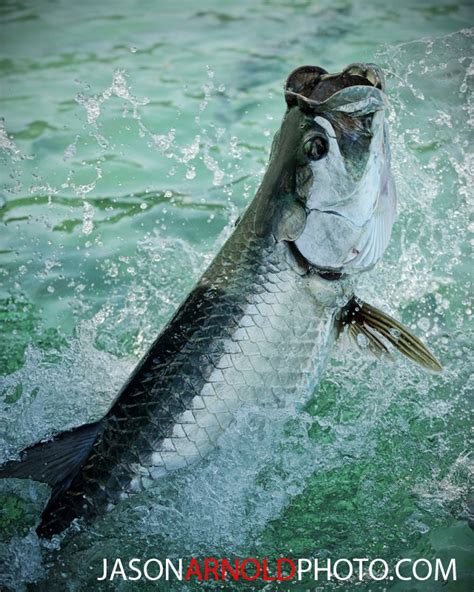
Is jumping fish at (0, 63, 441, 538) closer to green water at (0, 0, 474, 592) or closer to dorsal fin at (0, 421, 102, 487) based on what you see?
dorsal fin at (0, 421, 102, 487)

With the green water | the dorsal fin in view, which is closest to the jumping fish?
the dorsal fin

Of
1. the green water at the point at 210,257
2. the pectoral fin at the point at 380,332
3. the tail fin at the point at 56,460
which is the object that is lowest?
the green water at the point at 210,257

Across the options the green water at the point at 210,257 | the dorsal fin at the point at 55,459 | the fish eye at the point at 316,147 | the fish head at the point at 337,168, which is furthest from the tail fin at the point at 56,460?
the fish eye at the point at 316,147

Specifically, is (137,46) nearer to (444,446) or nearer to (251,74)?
(251,74)

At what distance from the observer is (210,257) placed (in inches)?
145

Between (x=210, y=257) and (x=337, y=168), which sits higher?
(x=337, y=168)

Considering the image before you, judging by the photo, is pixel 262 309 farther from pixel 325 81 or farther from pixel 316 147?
pixel 325 81

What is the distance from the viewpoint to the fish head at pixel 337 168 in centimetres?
214

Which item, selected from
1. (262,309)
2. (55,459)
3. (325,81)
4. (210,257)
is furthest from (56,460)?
(210,257)

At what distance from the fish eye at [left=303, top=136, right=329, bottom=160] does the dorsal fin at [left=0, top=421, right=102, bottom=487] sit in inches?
36.3

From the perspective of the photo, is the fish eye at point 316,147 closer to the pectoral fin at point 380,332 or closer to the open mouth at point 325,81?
the open mouth at point 325,81

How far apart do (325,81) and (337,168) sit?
0.88 ft

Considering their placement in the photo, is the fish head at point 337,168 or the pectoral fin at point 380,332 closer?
the fish head at point 337,168

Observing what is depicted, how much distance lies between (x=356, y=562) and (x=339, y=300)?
0.75m
